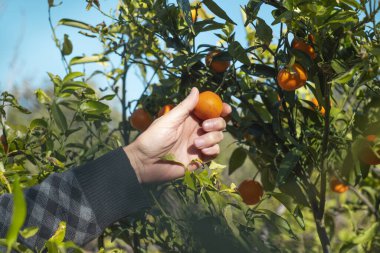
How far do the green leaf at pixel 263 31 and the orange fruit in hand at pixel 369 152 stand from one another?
0.24 m

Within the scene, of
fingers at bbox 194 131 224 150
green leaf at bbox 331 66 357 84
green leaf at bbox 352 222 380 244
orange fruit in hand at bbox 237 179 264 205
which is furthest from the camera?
orange fruit in hand at bbox 237 179 264 205

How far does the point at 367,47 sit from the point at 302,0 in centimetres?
12

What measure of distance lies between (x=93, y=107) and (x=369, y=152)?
558mm

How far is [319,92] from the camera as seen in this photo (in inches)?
34.0

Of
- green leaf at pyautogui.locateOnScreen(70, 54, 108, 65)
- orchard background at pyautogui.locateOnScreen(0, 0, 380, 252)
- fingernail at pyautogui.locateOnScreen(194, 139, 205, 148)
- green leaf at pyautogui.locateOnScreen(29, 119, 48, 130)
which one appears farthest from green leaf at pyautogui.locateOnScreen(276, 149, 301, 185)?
green leaf at pyautogui.locateOnScreen(70, 54, 108, 65)

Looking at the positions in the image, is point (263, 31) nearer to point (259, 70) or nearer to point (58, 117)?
point (259, 70)

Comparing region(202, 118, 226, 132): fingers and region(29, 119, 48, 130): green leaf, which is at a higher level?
region(29, 119, 48, 130): green leaf

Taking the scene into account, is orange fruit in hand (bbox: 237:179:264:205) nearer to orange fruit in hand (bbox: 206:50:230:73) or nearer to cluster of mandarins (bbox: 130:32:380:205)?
cluster of mandarins (bbox: 130:32:380:205)

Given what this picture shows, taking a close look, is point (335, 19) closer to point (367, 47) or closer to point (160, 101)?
point (367, 47)

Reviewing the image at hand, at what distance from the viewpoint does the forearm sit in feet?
3.00

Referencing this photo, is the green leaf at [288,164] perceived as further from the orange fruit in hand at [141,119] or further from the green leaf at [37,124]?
the green leaf at [37,124]

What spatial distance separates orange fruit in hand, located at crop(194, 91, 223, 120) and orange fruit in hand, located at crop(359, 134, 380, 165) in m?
0.26

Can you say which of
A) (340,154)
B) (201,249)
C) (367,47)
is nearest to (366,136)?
(340,154)

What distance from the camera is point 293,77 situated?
849mm
